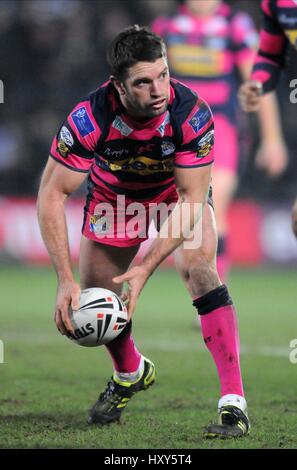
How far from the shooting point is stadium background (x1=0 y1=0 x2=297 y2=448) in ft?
14.8

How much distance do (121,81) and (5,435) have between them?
157cm

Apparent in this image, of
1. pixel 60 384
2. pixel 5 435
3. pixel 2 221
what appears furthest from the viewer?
pixel 2 221

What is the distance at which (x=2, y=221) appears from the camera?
1246cm

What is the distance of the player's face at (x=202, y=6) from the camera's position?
818cm

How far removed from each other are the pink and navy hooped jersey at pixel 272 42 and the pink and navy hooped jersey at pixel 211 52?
2197mm

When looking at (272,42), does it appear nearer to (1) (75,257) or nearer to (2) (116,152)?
(2) (116,152)


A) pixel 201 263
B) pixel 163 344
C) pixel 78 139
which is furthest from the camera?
pixel 163 344

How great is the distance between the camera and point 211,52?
8.19 metres

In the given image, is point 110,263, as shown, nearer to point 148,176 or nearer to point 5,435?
point 148,176

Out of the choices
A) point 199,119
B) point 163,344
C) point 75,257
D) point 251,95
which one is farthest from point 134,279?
point 75,257

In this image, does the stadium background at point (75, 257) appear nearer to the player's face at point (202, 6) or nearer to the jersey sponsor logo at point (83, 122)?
the jersey sponsor logo at point (83, 122)

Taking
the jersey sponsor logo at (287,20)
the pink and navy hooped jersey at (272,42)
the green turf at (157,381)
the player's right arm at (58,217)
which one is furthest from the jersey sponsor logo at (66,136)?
the jersey sponsor logo at (287,20)

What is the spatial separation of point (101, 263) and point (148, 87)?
110cm
